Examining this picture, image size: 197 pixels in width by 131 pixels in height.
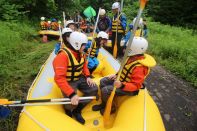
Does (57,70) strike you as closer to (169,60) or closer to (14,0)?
(169,60)

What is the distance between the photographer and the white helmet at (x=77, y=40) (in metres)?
4.09

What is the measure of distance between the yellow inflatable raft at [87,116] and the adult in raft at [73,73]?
6.8 inches

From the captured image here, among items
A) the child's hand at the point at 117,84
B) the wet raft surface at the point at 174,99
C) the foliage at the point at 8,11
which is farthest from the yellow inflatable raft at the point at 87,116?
the foliage at the point at 8,11

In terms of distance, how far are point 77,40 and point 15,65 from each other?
3831 mm

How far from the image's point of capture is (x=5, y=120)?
5.06 meters

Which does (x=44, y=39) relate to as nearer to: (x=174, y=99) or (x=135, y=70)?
(x=174, y=99)

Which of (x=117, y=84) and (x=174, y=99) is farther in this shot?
(x=174, y=99)

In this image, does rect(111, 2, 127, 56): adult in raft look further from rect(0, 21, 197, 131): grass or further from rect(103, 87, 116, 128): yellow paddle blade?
rect(103, 87, 116, 128): yellow paddle blade

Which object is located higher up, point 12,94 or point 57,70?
point 57,70

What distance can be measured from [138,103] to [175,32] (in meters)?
9.44

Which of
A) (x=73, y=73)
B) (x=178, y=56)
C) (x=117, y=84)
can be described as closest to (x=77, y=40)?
(x=73, y=73)

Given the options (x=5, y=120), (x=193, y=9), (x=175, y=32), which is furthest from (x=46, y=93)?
(x=193, y=9)

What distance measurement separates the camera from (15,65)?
24.6ft

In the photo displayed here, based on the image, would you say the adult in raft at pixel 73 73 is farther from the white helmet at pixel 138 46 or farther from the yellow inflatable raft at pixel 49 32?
the yellow inflatable raft at pixel 49 32
